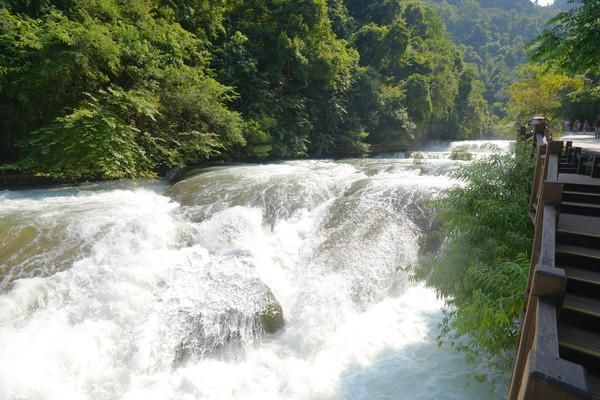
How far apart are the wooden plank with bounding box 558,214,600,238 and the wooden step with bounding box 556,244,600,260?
0.54 ft

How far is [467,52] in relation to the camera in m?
71.6

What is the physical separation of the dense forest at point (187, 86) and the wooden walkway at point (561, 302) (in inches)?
422

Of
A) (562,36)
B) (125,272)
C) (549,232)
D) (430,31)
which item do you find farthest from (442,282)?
(430,31)

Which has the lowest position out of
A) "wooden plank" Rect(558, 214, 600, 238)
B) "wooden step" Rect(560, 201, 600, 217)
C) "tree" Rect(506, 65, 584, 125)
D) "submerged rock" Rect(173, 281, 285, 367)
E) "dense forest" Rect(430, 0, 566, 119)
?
"submerged rock" Rect(173, 281, 285, 367)

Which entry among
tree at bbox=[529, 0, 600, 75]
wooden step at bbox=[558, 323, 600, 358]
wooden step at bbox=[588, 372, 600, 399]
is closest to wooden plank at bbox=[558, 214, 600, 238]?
wooden step at bbox=[558, 323, 600, 358]

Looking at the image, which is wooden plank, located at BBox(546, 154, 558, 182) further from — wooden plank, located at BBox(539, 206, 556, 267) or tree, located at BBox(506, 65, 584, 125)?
tree, located at BBox(506, 65, 584, 125)

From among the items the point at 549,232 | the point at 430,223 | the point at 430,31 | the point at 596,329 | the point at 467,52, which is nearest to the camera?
the point at 596,329

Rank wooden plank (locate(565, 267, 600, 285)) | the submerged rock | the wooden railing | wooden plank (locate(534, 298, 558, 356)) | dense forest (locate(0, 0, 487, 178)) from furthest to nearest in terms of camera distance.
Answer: dense forest (locate(0, 0, 487, 178)) < the submerged rock < wooden plank (locate(565, 267, 600, 285)) < wooden plank (locate(534, 298, 558, 356)) < the wooden railing

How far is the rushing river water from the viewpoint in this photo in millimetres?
4695

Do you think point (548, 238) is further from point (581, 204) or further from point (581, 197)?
point (581, 197)

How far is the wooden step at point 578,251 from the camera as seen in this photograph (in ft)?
10.2

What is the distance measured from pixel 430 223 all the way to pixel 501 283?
4.04 m

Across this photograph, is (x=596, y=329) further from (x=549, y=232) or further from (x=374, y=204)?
(x=374, y=204)

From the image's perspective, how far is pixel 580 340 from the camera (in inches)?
96.5
